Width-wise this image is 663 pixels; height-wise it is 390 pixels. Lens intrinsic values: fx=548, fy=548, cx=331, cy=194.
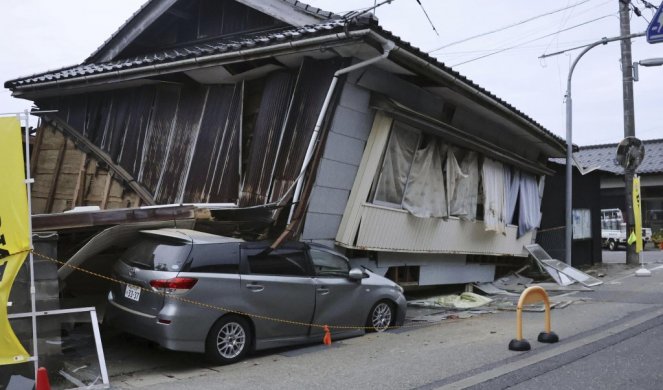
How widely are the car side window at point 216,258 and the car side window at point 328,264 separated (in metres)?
1.40

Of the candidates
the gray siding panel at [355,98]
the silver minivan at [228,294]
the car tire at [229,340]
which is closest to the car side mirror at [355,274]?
the silver minivan at [228,294]

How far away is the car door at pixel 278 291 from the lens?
7.29m

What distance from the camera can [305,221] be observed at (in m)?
9.00

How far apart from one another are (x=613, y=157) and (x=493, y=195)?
24.6m

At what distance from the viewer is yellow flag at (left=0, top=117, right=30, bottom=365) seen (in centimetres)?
529

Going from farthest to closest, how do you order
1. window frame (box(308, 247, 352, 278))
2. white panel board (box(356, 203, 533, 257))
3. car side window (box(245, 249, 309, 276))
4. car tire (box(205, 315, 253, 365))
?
white panel board (box(356, 203, 533, 257)) → window frame (box(308, 247, 352, 278)) → car side window (box(245, 249, 309, 276)) → car tire (box(205, 315, 253, 365))

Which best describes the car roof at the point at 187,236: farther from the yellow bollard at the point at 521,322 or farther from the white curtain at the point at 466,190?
the white curtain at the point at 466,190

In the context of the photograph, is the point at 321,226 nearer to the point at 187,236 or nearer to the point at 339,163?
the point at 339,163

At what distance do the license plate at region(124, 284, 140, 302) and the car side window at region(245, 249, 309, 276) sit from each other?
1.45 metres

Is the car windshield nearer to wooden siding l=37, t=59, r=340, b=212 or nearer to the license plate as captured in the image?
the license plate

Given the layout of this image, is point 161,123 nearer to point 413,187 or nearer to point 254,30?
point 254,30

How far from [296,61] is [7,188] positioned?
5.28m

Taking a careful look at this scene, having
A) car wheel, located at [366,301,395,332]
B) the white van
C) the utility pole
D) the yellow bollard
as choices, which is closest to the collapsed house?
car wheel, located at [366,301,395,332]

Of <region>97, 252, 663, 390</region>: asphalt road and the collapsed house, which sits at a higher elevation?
the collapsed house
